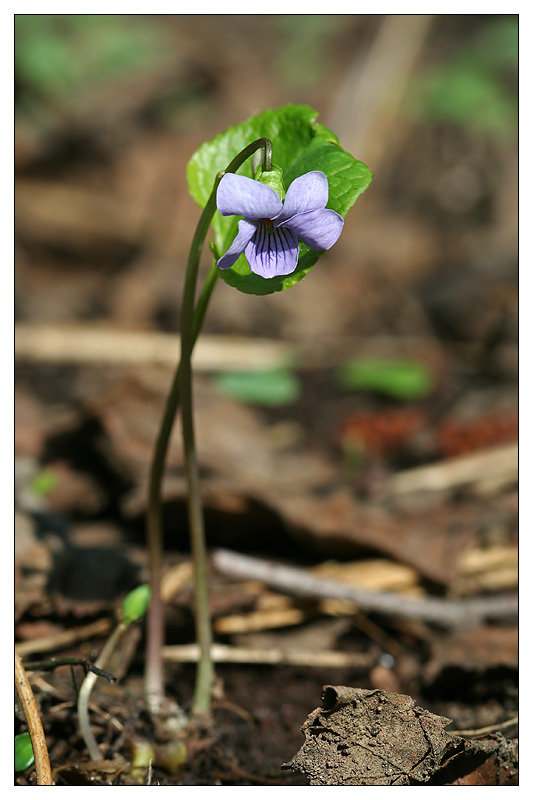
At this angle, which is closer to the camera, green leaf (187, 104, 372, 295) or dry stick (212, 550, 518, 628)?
green leaf (187, 104, 372, 295)

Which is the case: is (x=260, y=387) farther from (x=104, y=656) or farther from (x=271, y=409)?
(x=104, y=656)

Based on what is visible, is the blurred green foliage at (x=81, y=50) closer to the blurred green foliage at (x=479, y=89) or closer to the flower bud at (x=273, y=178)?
the blurred green foliage at (x=479, y=89)

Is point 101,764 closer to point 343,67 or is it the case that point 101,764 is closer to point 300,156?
point 300,156

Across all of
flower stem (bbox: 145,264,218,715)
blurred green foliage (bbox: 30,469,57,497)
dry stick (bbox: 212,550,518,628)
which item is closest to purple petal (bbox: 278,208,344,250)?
flower stem (bbox: 145,264,218,715)

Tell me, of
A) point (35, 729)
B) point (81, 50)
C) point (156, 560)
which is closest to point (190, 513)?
point (156, 560)

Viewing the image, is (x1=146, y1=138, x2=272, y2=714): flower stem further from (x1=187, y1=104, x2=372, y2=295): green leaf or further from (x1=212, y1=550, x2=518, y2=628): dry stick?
(x1=212, y1=550, x2=518, y2=628): dry stick

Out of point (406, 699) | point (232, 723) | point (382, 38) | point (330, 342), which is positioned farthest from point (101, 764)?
point (382, 38)
